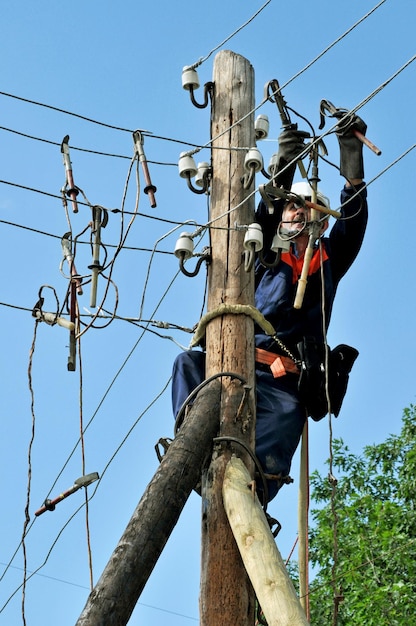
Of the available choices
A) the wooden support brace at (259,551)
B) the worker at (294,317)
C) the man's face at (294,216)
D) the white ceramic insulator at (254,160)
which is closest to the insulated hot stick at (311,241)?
the worker at (294,317)

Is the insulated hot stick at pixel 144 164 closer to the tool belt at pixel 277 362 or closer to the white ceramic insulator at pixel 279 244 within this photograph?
the white ceramic insulator at pixel 279 244

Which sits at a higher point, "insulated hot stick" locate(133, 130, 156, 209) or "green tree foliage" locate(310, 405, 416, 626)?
"green tree foliage" locate(310, 405, 416, 626)

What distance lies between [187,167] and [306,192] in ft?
2.37

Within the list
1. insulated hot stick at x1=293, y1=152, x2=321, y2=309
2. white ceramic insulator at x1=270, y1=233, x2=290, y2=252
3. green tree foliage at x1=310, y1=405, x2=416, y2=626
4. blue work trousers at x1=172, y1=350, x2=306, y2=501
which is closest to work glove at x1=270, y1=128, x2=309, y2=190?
insulated hot stick at x1=293, y1=152, x2=321, y2=309

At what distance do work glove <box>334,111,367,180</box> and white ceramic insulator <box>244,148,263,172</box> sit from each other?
1.59ft

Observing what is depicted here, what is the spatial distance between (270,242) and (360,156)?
69 cm

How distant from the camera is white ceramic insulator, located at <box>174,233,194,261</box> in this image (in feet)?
20.3

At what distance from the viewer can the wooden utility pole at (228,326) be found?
5.26 metres

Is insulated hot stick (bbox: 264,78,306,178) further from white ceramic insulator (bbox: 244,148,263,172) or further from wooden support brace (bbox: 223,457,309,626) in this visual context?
wooden support brace (bbox: 223,457,309,626)

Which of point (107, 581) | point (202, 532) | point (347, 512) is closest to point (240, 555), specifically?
point (202, 532)

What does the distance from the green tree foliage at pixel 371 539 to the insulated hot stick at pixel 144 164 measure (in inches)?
259

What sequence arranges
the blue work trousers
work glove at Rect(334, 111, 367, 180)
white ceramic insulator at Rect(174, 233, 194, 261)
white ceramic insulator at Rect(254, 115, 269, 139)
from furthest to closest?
white ceramic insulator at Rect(254, 115, 269, 139), work glove at Rect(334, 111, 367, 180), white ceramic insulator at Rect(174, 233, 194, 261), the blue work trousers

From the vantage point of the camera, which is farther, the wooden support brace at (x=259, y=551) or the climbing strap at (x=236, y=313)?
the climbing strap at (x=236, y=313)

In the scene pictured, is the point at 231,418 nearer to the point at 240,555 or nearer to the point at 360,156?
the point at 240,555
